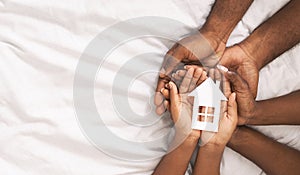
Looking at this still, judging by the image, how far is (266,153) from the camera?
116cm

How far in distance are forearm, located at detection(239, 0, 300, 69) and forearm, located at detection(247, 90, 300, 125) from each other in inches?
3.8

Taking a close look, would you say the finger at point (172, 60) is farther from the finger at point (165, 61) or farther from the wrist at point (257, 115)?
the wrist at point (257, 115)

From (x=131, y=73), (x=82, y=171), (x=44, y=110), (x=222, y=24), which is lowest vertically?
(x=82, y=171)

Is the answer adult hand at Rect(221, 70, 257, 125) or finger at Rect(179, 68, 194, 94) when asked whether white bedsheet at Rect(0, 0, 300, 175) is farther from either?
adult hand at Rect(221, 70, 257, 125)

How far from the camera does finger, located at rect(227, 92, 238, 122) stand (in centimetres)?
108

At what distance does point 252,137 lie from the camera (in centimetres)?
116

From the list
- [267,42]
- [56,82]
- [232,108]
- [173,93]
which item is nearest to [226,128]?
[232,108]

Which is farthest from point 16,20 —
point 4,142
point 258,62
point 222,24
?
point 258,62

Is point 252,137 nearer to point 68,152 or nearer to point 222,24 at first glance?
point 222,24

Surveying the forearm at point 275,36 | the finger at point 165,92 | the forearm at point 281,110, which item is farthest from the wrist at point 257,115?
Result: the finger at point 165,92

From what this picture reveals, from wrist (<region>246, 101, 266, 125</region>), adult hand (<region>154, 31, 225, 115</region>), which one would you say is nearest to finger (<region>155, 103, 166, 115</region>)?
adult hand (<region>154, 31, 225, 115</region>)

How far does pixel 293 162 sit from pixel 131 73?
18.2 inches

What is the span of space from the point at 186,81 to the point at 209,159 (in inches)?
7.7

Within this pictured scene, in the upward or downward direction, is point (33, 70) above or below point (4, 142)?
above
